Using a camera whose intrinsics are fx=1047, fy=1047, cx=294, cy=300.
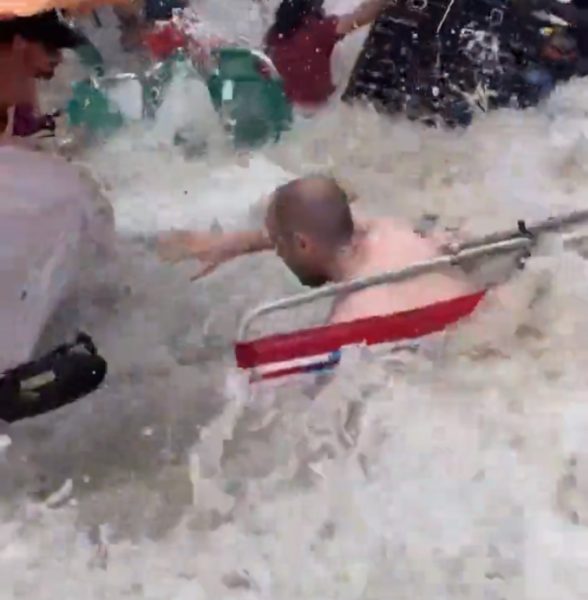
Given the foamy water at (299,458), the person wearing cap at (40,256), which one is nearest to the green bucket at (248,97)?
the foamy water at (299,458)

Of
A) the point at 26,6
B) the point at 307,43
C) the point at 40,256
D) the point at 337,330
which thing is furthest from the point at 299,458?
the point at 307,43

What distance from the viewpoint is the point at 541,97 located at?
1.03m

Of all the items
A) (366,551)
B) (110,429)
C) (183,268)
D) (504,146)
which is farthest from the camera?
(504,146)

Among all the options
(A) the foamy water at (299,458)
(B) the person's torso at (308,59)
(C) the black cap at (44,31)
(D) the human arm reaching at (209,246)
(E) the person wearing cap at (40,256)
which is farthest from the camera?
(B) the person's torso at (308,59)

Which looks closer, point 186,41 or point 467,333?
point 467,333

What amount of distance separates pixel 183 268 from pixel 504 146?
13.5 inches

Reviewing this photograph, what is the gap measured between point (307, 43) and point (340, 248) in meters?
0.37

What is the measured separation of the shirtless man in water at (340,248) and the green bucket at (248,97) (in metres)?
0.19

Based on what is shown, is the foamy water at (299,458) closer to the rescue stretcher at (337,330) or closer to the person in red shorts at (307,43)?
the rescue stretcher at (337,330)

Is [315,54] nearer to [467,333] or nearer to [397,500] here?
[467,333]

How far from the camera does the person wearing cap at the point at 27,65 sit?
941 mm

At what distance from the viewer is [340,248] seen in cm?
75

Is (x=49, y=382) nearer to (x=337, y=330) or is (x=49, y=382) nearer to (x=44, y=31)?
(x=337, y=330)

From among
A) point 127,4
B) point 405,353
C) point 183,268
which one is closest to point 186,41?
point 127,4
